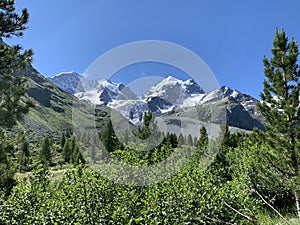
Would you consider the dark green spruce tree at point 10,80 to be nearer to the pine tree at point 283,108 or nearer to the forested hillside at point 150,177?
the forested hillside at point 150,177

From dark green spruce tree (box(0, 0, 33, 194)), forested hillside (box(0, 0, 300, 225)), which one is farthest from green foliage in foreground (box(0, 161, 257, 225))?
dark green spruce tree (box(0, 0, 33, 194))

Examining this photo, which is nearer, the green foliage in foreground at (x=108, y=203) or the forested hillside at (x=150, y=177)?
the green foliage in foreground at (x=108, y=203)

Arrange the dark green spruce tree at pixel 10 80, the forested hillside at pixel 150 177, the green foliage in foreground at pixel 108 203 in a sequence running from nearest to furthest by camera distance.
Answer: the green foliage in foreground at pixel 108 203 → the forested hillside at pixel 150 177 → the dark green spruce tree at pixel 10 80

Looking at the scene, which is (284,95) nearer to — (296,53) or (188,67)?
(296,53)

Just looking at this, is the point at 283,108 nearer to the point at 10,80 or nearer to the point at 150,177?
the point at 150,177

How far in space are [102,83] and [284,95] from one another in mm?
10199

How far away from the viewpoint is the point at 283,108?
13.2 meters

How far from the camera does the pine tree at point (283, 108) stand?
42.7 feet

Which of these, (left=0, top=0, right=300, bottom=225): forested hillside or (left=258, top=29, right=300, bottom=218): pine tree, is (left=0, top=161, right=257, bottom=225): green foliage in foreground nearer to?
(left=0, top=0, right=300, bottom=225): forested hillside

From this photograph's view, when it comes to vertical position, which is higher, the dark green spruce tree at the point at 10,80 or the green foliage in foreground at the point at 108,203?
the dark green spruce tree at the point at 10,80

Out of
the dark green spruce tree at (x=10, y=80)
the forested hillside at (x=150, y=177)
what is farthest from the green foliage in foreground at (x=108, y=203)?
the dark green spruce tree at (x=10, y=80)

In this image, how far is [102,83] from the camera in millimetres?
15969

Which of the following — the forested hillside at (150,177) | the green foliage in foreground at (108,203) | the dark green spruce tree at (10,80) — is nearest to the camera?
the green foliage in foreground at (108,203)

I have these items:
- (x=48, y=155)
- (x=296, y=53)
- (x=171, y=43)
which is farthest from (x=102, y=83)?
(x=48, y=155)
